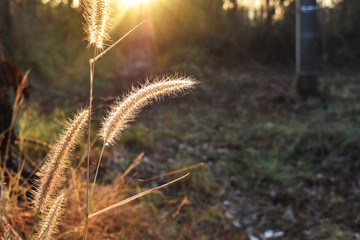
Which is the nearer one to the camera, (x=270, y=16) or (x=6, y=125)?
(x=6, y=125)

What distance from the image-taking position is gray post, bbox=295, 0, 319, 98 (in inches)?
228

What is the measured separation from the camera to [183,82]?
3.48 feet

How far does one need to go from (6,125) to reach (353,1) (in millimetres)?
10995

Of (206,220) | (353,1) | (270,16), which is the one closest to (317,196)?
(206,220)

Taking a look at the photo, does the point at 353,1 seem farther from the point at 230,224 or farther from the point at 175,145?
the point at 230,224

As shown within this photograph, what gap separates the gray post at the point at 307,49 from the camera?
19.0 feet

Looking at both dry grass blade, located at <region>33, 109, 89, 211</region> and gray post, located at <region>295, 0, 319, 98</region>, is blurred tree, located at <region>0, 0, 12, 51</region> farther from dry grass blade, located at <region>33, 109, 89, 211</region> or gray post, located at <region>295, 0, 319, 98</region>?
dry grass blade, located at <region>33, 109, 89, 211</region>

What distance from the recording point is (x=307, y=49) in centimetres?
591

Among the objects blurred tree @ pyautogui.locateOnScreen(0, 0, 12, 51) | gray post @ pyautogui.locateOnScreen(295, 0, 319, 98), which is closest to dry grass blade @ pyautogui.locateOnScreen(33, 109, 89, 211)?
gray post @ pyautogui.locateOnScreen(295, 0, 319, 98)

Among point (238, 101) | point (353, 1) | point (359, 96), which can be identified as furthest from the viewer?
point (353, 1)

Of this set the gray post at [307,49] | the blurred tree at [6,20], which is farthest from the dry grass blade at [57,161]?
the blurred tree at [6,20]

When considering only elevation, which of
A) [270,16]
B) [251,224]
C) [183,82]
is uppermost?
[270,16]

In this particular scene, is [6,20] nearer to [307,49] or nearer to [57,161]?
[307,49]

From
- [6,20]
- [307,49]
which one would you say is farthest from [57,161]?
[6,20]
